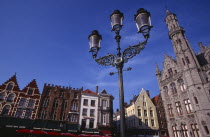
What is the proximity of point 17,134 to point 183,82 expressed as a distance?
32.6 metres

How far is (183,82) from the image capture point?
25359 mm

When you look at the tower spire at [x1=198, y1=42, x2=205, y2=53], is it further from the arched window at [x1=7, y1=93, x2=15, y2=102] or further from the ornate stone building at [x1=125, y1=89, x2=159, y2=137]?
the arched window at [x1=7, y1=93, x2=15, y2=102]

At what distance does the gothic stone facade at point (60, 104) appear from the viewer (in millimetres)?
29159

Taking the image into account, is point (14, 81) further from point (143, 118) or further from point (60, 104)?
point (143, 118)

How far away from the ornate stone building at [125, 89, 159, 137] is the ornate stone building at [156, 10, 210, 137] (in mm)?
8849

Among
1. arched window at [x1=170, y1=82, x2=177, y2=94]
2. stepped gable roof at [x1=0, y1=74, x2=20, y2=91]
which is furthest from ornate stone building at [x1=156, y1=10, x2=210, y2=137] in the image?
stepped gable roof at [x1=0, y1=74, x2=20, y2=91]

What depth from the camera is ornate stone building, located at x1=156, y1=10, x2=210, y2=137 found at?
20906mm

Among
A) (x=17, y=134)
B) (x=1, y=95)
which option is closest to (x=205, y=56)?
(x=17, y=134)

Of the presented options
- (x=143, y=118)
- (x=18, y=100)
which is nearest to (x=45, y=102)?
(x=18, y=100)

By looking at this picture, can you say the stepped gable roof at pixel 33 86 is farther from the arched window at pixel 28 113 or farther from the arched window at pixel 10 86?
the arched window at pixel 28 113

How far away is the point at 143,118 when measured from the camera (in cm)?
3559

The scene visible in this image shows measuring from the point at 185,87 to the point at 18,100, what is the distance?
33922 millimetres

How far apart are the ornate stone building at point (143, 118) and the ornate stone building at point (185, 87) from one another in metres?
8.85

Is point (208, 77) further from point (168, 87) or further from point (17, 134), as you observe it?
point (17, 134)
